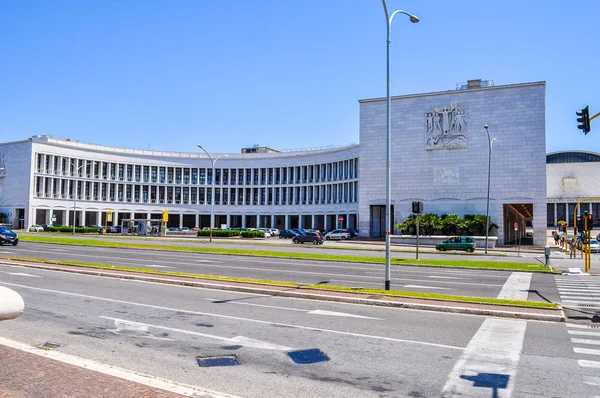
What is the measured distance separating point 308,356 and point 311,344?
85 centimetres

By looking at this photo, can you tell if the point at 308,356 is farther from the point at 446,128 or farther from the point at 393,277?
the point at 446,128

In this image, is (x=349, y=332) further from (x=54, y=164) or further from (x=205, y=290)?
(x=54, y=164)

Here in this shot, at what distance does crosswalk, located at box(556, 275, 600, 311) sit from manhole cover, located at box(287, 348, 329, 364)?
917 cm

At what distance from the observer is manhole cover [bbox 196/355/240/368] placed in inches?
307

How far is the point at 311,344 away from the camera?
9133mm

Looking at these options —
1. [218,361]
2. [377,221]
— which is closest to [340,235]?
[377,221]

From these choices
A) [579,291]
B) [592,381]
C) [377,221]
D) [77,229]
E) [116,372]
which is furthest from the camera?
[77,229]

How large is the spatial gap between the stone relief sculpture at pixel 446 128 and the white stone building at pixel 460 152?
0.12 m

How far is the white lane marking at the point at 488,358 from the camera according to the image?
262 inches

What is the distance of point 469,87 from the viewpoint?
65625 mm

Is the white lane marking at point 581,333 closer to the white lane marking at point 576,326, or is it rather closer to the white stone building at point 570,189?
the white lane marking at point 576,326

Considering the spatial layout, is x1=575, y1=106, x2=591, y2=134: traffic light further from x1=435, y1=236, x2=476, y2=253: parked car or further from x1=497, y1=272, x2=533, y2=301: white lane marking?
x1=435, y1=236, x2=476, y2=253: parked car

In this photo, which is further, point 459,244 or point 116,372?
point 459,244

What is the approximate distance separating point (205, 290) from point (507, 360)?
404 inches
